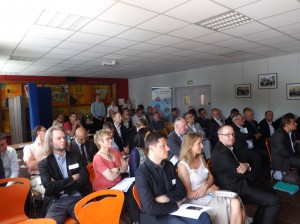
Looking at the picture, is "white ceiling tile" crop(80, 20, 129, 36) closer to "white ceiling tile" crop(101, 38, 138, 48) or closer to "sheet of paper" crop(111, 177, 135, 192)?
"white ceiling tile" crop(101, 38, 138, 48)

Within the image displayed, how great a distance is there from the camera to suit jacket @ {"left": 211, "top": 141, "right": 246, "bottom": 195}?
8.65 ft

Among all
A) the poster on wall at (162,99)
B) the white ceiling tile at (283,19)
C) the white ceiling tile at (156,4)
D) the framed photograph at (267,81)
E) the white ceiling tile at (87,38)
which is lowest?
the poster on wall at (162,99)

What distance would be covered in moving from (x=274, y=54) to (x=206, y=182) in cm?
Result: 508

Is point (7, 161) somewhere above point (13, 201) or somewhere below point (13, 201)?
above

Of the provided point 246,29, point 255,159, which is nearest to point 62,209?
point 255,159

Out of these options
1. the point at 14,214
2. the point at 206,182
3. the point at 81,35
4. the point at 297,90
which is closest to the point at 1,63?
the point at 81,35

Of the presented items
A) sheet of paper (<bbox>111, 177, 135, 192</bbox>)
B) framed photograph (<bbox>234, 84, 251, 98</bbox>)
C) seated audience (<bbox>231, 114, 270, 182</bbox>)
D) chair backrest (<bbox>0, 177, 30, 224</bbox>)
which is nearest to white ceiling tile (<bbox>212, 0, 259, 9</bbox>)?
seated audience (<bbox>231, 114, 270, 182</bbox>)

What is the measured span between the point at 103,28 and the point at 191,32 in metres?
1.51

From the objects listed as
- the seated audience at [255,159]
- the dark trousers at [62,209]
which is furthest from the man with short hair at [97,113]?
the dark trousers at [62,209]

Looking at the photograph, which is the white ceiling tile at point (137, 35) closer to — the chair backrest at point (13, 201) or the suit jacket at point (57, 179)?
the suit jacket at point (57, 179)

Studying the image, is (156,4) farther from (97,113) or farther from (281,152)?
(97,113)

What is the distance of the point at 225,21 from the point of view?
3.48 m

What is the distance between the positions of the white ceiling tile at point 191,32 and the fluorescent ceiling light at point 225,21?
0.45 feet

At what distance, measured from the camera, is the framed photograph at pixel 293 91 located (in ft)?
20.0
